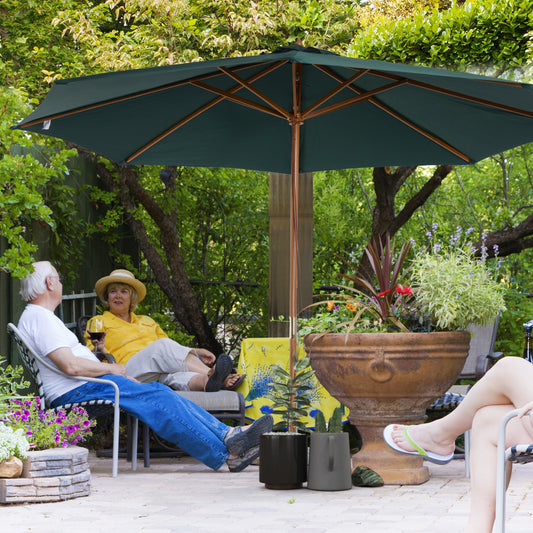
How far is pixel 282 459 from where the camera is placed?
3.75m

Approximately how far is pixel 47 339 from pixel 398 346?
174 cm

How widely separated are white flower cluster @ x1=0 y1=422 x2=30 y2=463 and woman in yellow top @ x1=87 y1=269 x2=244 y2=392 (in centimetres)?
158

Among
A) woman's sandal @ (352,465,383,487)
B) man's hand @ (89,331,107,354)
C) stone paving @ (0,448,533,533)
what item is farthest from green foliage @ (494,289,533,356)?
man's hand @ (89,331,107,354)

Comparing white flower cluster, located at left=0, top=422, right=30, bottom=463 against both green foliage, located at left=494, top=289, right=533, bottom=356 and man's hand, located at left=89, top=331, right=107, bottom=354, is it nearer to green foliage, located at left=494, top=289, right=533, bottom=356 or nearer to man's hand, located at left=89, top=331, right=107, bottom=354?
man's hand, located at left=89, top=331, right=107, bottom=354

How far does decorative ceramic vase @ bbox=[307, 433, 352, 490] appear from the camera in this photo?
147 inches

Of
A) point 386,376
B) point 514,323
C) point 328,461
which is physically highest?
point 514,323

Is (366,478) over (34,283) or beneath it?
beneath

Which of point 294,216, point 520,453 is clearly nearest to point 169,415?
point 294,216

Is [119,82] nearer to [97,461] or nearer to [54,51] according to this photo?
[97,461]

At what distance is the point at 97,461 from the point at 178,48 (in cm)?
372

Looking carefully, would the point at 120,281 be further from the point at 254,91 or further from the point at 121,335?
the point at 254,91

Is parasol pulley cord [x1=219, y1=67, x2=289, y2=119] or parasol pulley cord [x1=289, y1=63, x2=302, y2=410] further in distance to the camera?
parasol pulley cord [x1=289, y1=63, x2=302, y2=410]

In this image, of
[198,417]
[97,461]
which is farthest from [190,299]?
[198,417]

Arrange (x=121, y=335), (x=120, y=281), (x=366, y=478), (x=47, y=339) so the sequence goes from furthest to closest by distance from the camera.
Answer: (x=120, y=281) → (x=121, y=335) → (x=47, y=339) → (x=366, y=478)
